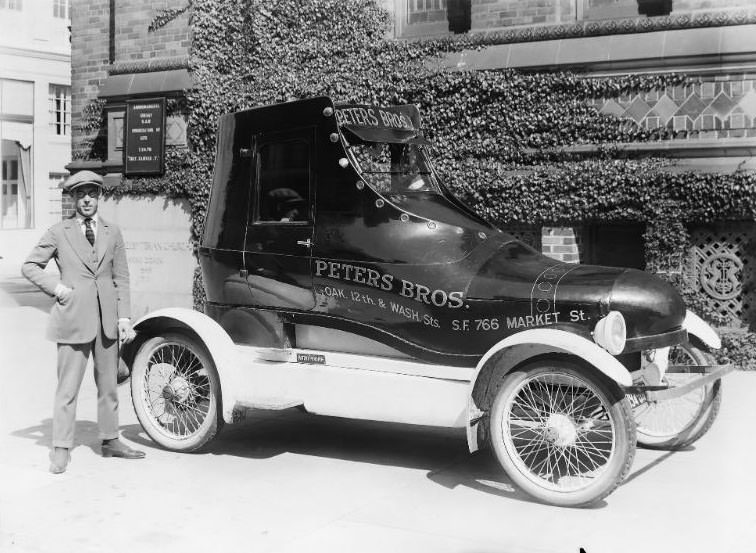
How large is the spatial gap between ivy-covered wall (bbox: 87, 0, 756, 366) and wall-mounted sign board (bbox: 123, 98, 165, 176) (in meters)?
0.21

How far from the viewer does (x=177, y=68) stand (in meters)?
14.5

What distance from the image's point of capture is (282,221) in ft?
22.1

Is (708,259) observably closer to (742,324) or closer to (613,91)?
(742,324)

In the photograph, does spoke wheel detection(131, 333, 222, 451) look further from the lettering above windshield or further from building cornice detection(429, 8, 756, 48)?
building cornice detection(429, 8, 756, 48)

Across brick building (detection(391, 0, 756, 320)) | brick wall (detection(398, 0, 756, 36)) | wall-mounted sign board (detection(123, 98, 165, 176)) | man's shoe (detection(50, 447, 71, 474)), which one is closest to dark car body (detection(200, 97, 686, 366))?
man's shoe (detection(50, 447, 71, 474))

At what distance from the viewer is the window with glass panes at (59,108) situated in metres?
32.5

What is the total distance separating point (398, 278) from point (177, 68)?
9.44 metres

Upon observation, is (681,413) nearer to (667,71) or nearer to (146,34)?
(667,71)

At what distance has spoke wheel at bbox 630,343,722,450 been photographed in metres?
6.72

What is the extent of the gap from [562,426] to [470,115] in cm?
749

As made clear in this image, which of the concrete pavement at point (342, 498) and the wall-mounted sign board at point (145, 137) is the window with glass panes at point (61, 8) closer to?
the wall-mounted sign board at point (145, 137)

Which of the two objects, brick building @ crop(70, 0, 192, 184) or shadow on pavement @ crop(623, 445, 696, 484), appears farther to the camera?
brick building @ crop(70, 0, 192, 184)

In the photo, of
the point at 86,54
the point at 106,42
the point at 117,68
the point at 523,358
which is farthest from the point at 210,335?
the point at 86,54

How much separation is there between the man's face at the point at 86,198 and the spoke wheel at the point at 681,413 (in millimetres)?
4014
